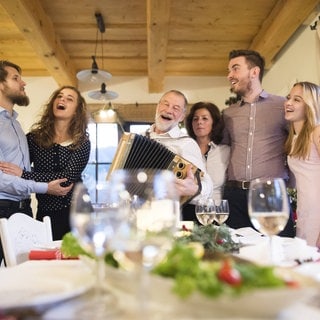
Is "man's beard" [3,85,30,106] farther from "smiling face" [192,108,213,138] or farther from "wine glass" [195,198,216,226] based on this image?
"wine glass" [195,198,216,226]

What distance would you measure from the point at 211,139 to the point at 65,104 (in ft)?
3.14

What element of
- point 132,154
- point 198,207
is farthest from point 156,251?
point 132,154

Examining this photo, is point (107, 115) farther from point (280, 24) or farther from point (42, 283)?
point (42, 283)

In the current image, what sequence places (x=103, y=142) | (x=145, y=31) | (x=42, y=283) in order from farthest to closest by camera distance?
(x=103, y=142), (x=145, y=31), (x=42, y=283)

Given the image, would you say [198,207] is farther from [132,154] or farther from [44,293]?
[44,293]

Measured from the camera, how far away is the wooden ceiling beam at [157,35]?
3.08 m

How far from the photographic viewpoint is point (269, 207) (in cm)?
100

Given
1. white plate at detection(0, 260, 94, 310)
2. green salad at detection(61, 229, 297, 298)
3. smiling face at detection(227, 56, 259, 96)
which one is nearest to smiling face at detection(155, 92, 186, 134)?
smiling face at detection(227, 56, 259, 96)

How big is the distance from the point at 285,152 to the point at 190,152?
56 centimetres

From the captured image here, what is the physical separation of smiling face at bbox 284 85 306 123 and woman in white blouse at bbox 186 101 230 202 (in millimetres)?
521

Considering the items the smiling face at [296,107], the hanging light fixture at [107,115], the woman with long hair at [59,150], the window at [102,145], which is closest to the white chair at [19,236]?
the woman with long hair at [59,150]

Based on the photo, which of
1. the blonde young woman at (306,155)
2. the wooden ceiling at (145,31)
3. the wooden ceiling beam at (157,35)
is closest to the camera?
the blonde young woman at (306,155)

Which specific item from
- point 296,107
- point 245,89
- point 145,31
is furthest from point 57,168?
point 145,31

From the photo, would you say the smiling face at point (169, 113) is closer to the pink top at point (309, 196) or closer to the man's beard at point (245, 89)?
the man's beard at point (245, 89)
